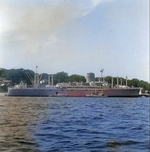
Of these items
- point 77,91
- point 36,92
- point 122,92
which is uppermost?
point 77,91

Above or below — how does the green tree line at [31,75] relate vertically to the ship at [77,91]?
above

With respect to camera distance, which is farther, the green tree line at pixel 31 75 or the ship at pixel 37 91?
the green tree line at pixel 31 75

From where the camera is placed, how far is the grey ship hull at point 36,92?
347 feet

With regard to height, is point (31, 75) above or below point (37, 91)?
above

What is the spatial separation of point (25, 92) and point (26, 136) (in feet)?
319

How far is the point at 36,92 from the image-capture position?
10662cm

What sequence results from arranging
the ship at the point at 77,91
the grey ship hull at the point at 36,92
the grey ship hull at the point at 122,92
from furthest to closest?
the grey ship hull at the point at 36,92 → the ship at the point at 77,91 → the grey ship hull at the point at 122,92

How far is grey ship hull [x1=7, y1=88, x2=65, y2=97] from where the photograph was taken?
10562 cm

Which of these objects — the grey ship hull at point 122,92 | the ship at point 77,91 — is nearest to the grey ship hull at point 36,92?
the ship at point 77,91

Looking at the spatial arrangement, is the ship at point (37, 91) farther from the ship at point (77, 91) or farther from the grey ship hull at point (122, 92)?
the grey ship hull at point (122, 92)

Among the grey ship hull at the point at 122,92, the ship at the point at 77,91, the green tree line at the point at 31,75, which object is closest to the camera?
the grey ship hull at the point at 122,92

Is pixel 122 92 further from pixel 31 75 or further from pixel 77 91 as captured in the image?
pixel 31 75

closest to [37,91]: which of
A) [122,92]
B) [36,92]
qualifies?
[36,92]

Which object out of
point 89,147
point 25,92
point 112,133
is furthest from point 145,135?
point 25,92
